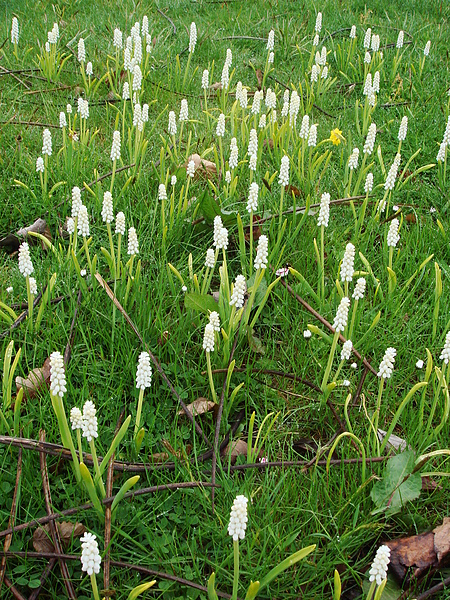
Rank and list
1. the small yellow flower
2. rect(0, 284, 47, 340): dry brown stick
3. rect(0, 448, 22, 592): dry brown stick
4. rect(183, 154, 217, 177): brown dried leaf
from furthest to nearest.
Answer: the small yellow flower
rect(183, 154, 217, 177): brown dried leaf
rect(0, 284, 47, 340): dry brown stick
rect(0, 448, 22, 592): dry brown stick

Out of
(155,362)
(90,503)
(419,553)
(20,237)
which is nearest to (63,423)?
(90,503)

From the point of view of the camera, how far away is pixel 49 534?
5.75 feet

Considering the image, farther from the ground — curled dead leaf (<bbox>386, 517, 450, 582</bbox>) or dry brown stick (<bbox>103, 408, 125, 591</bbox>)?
dry brown stick (<bbox>103, 408, 125, 591</bbox>)

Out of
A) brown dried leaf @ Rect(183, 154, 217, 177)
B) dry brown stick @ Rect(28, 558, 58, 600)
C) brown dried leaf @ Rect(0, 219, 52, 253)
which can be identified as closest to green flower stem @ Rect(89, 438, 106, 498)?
dry brown stick @ Rect(28, 558, 58, 600)

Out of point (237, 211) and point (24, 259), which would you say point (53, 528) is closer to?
point (24, 259)

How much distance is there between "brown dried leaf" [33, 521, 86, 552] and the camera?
1747 millimetres

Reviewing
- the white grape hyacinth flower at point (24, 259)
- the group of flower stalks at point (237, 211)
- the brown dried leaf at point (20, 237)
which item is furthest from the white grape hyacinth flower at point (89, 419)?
the brown dried leaf at point (20, 237)

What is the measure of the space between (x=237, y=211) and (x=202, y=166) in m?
0.70

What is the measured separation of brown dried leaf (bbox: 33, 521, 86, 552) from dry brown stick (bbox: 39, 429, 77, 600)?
2 centimetres

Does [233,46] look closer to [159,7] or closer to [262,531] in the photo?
[159,7]

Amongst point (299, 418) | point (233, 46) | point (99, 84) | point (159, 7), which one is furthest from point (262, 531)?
point (159, 7)

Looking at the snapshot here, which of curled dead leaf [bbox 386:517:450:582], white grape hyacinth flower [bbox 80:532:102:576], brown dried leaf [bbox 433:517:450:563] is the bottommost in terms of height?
curled dead leaf [bbox 386:517:450:582]

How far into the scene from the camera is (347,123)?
13.7 feet

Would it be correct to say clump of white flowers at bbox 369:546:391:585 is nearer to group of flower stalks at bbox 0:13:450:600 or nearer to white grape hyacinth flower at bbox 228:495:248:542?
group of flower stalks at bbox 0:13:450:600
